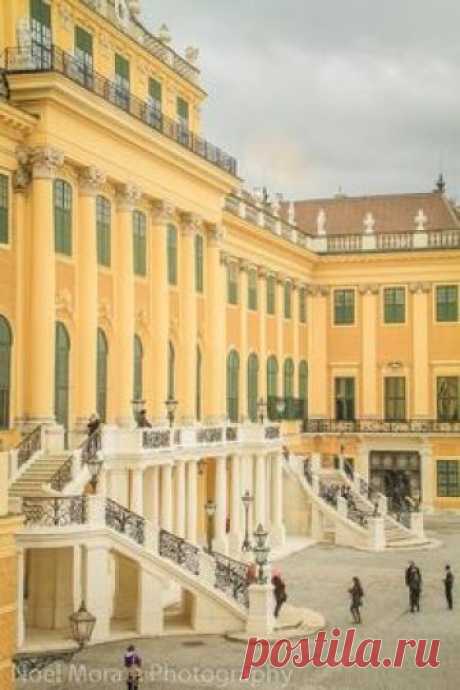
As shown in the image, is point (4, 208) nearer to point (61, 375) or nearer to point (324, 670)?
point (61, 375)

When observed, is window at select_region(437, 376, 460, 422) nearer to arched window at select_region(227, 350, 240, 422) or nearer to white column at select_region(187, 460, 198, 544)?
arched window at select_region(227, 350, 240, 422)

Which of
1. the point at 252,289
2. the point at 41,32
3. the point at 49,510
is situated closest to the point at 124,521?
the point at 49,510

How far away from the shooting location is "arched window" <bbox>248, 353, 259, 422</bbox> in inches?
2202

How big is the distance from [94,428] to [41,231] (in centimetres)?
551

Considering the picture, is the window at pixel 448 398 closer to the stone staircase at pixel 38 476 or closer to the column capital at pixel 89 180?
the column capital at pixel 89 180

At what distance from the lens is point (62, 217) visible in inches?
1400

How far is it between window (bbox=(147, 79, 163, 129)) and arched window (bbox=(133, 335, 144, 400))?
7532mm

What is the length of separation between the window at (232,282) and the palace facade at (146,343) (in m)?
0.19

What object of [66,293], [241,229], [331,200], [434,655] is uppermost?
[331,200]

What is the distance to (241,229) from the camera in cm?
5469

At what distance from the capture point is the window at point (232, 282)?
5394cm

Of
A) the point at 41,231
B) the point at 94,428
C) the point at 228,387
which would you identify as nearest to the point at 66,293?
the point at 41,231

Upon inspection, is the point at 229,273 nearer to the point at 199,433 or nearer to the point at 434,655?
the point at 199,433

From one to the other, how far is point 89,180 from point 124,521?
11058 millimetres
